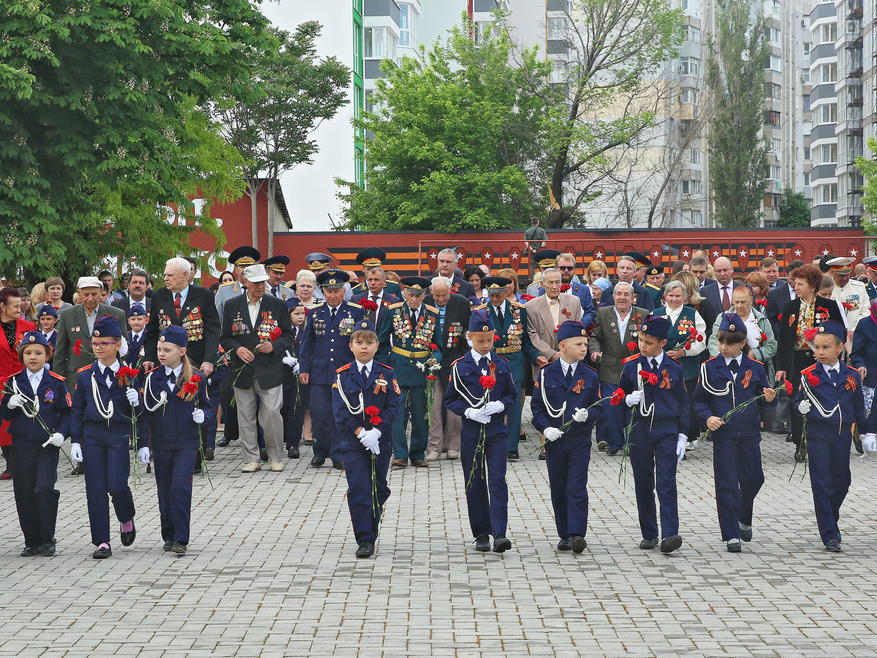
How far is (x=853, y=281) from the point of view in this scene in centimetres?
1384

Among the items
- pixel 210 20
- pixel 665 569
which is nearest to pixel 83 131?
pixel 210 20

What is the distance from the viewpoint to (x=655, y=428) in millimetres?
8750

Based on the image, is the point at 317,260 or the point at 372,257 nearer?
the point at 372,257

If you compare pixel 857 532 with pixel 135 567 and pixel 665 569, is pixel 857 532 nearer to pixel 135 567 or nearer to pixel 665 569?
pixel 665 569

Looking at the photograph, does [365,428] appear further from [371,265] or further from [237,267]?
[237,267]

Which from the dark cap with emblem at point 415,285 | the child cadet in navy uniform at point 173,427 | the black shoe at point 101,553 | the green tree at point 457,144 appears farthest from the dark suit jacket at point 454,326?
the green tree at point 457,144

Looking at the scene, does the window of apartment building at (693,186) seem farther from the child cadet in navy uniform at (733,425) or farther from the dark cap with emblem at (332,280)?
the child cadet in navy uniform at (733,425)

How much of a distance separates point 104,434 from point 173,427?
0.52 metres

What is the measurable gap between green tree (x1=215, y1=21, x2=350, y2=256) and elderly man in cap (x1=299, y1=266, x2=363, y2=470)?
2922 cm

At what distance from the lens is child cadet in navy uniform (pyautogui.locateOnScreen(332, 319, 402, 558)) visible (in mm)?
8578

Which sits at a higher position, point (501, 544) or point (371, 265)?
point (371, 265)

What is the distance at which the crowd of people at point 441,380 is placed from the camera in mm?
Result: 8719

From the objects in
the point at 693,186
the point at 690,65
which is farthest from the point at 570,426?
the point at 690,65

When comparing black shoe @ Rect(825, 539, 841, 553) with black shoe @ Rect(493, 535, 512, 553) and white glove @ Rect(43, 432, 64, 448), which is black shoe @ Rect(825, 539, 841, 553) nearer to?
black shoe @ Rect(493, 535, 512, 553)
